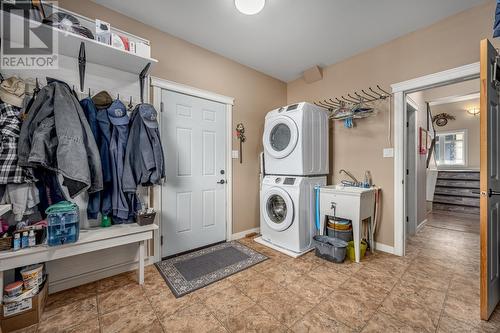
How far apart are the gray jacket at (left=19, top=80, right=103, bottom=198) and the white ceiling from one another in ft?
3.56

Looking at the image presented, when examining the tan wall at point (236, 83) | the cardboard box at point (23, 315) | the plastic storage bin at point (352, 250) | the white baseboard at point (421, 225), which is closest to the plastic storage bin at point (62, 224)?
the cardboard box at point (23, 315)

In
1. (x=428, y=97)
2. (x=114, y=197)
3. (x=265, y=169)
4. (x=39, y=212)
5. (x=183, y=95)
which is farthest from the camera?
(x=428, y=97)

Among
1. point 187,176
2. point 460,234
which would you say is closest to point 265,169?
point 187,176

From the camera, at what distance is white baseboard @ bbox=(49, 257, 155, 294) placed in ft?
5.80

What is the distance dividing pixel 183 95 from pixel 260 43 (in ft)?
3.79

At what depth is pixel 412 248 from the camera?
2.70 metres

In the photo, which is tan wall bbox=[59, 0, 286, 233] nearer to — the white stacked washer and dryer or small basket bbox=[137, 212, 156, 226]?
the white stacked washer and dryer

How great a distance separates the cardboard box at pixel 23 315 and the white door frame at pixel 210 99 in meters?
0.97

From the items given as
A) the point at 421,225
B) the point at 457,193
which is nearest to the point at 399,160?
the point at 421,225

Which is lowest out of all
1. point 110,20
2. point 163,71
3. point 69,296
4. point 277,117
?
point 69,296

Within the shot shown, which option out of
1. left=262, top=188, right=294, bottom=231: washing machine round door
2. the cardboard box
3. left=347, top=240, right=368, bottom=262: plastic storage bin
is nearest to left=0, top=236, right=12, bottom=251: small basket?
the cardboard box

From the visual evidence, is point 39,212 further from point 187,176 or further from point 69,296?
point 187,176

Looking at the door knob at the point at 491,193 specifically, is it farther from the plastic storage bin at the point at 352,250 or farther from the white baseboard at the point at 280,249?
the white baseboard at the point at 280,249

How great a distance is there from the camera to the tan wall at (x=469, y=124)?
216 inches
